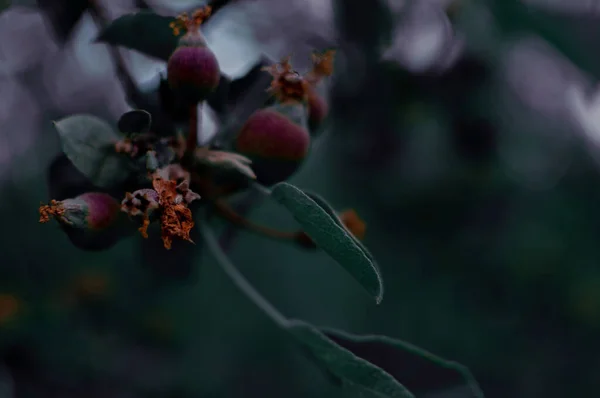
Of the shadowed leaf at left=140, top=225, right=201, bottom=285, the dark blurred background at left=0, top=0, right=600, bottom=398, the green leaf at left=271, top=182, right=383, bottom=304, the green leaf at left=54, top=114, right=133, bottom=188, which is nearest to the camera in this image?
the green leaf at left=271, top=182, right=383, bottom=304

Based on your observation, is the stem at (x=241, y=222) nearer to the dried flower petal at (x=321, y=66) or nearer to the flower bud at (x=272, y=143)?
the flower bud at (x=272, y=143)

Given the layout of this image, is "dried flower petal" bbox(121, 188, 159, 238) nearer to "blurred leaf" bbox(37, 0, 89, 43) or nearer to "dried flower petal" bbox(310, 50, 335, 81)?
"dried flower petal" bbox(310, 50, 335, 81)

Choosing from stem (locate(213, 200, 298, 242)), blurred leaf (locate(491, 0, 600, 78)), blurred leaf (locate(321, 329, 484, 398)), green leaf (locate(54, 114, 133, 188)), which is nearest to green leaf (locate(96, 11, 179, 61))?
green leaf (locate(54, 114, 133, 188))

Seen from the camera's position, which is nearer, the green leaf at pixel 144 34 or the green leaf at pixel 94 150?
the green leaf at pixel 94 150

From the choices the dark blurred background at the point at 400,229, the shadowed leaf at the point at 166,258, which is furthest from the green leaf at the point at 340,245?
the dark blurred background at the point at 400,229

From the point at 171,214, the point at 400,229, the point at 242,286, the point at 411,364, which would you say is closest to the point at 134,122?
the point at 171,214
